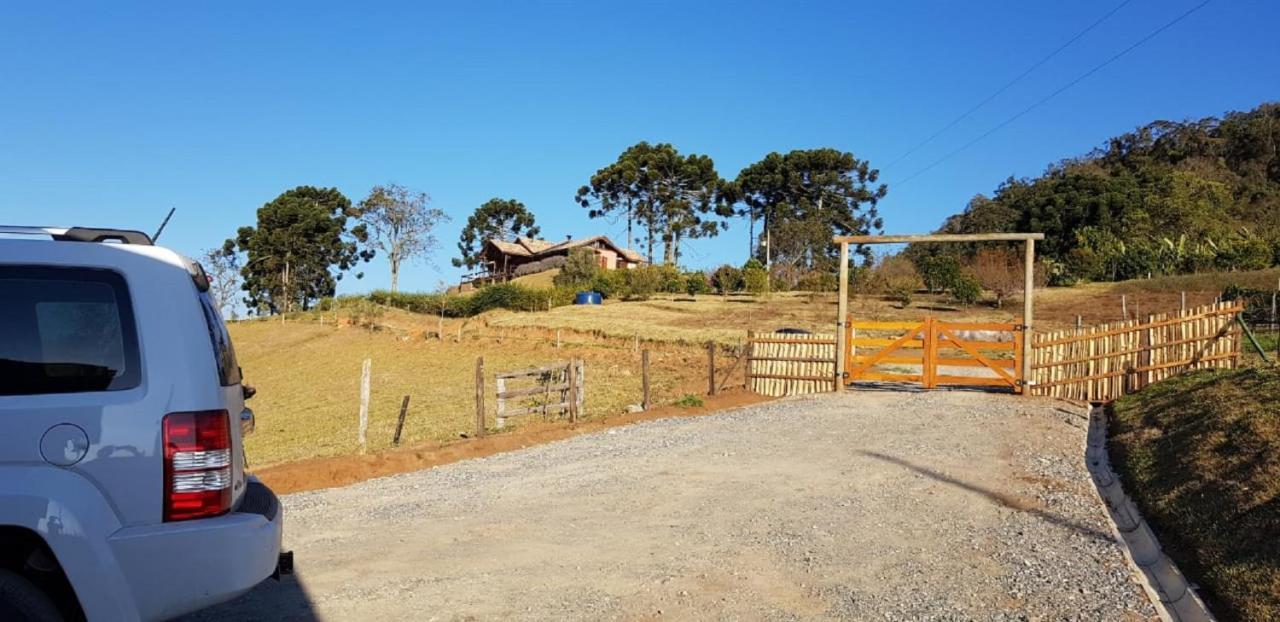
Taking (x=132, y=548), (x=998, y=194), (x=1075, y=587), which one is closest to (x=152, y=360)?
(x=132, y=548)

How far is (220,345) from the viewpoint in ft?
12.8

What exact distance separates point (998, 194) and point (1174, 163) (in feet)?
39.4

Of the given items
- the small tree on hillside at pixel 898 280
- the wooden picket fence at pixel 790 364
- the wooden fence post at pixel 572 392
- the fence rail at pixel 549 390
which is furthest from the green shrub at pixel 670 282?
the wooden fence post at pixel 572 392

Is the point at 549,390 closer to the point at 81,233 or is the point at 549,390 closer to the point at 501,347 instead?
the point at 81,233

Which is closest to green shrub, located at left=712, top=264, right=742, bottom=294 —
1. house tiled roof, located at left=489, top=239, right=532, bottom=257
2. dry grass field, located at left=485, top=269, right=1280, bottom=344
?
dry grass field, located at left=485, top=269, right=1280, bottom=344

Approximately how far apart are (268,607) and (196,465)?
7.55ft

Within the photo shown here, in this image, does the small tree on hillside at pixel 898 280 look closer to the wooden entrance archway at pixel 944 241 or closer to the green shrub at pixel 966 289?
the green shrub at pixel 966 289

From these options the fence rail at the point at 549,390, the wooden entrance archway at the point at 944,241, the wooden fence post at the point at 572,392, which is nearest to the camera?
the fence rail at the point at 549,390

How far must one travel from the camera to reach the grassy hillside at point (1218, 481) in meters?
5.74

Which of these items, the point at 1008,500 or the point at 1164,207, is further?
the point at 1164,207

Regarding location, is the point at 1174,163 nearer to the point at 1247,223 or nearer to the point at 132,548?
the point at 1247,223

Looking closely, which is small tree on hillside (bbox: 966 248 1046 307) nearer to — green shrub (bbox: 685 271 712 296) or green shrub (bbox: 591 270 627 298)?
green shrub (bbox: 685 271 712 296)

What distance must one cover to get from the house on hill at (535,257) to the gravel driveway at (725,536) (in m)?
56.9

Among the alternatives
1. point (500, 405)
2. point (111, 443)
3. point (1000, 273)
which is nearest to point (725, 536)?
point (111, 443)
